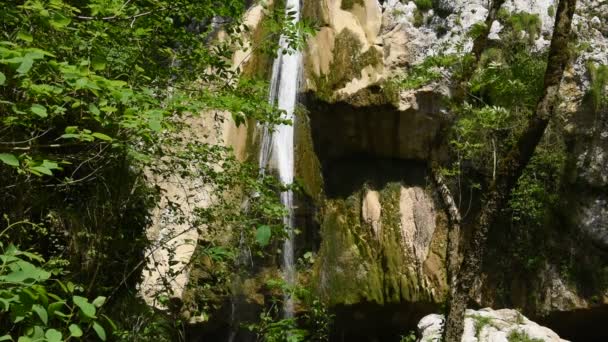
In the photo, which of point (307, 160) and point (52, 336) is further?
point (307, 160)

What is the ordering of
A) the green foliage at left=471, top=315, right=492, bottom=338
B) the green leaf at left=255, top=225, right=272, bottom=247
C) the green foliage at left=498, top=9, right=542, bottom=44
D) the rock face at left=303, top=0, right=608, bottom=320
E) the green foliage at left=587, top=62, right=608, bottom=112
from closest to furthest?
the green leaf at left=255, top=225, right=272, bottom=247 < the green foliage at left=471, top=315, right=492, bottom=338 < the rock face at left=303, top=0, right=608, bottom=320 < the green foliage at left=587, top=62, right=608, bottom=112 < the green foliage at left=498, top=9, right=542, bottom=44

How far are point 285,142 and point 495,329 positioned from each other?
5.69 meters

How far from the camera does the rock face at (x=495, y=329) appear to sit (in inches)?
223

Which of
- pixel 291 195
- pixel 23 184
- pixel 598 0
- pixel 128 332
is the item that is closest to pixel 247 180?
pixel 128 332

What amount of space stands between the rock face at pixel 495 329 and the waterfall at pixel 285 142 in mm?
3904

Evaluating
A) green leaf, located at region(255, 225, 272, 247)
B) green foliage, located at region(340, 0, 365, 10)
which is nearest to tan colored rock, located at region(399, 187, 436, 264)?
green foliage, located at region(340, 0, 365, 10)

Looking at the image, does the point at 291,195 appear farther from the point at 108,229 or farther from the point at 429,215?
the point at 108,229

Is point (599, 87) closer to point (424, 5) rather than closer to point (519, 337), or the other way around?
point (424, 5)

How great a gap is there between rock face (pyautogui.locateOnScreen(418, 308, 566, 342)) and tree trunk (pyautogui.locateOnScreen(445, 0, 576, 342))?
885mm

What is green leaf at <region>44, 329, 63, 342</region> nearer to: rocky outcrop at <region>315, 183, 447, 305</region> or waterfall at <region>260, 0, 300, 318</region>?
waterfall at <region>260, 0, 300, 318</region>

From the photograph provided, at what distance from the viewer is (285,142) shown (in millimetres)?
10555

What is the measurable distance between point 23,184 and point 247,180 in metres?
2.07

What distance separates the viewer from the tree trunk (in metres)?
4.54

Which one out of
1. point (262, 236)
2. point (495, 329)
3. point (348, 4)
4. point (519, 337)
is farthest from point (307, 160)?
point (262, 236)
